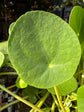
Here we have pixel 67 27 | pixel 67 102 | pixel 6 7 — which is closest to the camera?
pixel 67 27

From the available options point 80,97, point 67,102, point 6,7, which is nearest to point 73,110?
point 67,102

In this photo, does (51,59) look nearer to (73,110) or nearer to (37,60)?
(37,60)

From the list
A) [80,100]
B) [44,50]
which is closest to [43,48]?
[44,50]

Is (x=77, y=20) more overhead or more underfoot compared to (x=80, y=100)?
more overhead

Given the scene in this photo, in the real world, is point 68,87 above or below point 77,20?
below

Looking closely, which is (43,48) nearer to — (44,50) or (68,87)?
(44,50)

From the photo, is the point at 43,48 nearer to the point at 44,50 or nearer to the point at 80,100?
the point at 44,50

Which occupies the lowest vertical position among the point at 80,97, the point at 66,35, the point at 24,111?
the point at 24,111

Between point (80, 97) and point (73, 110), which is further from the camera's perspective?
point (73, 110)

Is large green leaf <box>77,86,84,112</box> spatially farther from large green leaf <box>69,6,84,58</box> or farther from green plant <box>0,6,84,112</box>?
large green leaf <box>69,6,84,58</box>
